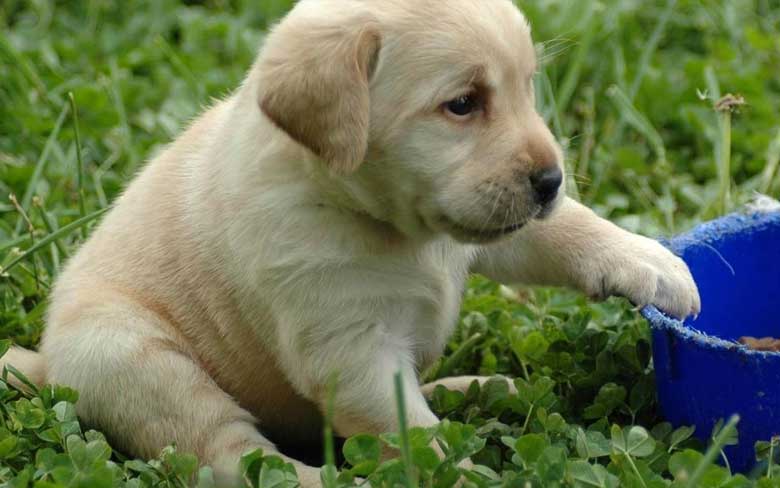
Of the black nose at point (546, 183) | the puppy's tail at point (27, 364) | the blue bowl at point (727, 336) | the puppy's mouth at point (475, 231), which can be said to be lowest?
the puppy's tail at point (27, 364)

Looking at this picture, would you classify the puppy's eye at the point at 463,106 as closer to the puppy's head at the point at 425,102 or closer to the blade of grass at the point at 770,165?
the puppy's head at the point at 425,102

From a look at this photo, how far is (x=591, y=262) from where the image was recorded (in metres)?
3.79

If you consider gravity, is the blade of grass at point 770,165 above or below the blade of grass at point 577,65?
below

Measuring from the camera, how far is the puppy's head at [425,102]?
127 inches

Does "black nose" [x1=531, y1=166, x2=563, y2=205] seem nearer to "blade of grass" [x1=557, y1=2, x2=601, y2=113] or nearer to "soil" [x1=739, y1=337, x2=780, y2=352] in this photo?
"soil" [x1=739, y1=337, x2=780, y2=352]

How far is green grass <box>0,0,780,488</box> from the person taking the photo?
11.0 feet

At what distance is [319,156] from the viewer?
3275 mm

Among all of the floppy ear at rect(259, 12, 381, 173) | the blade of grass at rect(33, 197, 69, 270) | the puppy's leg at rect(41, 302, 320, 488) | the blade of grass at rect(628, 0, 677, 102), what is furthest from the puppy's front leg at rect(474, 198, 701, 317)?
the blade of grass at rect(628, 0, 677, 102)

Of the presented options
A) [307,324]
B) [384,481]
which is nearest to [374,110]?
[307,324]

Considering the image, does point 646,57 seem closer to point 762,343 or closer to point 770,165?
point 770,165

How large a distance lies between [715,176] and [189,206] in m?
2.73

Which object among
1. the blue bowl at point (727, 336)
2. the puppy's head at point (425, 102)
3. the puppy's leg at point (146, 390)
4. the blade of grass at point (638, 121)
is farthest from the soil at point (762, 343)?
the blade of grass at point (638, 121)

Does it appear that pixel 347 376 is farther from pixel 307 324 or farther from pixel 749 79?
pixel 749 79

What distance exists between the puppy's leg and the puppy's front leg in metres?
0.89
